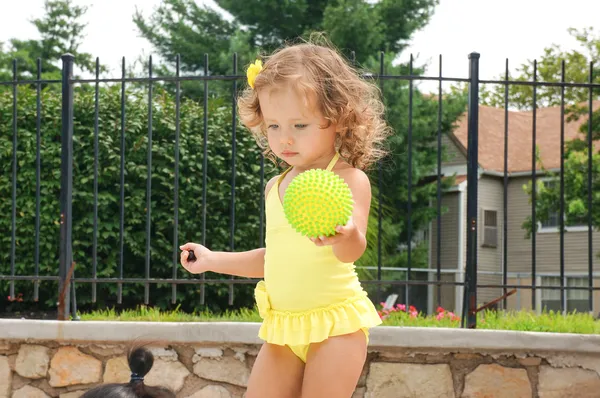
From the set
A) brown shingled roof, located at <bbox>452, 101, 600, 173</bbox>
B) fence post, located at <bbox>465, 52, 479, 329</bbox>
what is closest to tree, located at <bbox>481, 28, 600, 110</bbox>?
brown shingled roof, located at <bbox>452, 101, 600, 173</bbox>

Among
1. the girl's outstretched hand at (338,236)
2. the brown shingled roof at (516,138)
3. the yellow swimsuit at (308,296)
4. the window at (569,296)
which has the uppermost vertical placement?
the brown shingled roof at (516,138)

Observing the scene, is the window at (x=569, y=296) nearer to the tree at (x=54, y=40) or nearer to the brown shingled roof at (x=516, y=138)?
the brown shingled roof at (x=516, y=138)

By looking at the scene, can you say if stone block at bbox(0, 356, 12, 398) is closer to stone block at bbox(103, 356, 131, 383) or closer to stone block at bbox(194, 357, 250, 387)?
stone block at bbox(103, 356, 131, 383)

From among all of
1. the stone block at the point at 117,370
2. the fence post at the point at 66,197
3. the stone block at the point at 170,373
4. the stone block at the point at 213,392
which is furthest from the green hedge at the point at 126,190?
the stone block at the point at 213,392

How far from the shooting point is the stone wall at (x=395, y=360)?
4.12m

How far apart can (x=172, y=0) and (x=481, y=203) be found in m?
9.14

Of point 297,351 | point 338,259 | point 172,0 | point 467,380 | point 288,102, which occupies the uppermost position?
point 172,0

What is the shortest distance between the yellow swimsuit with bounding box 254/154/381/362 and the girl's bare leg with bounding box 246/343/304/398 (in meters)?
0.03

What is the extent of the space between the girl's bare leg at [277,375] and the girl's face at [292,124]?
53cm

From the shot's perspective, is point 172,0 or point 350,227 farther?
point 172,0

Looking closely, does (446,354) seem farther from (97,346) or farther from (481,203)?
(481,203)

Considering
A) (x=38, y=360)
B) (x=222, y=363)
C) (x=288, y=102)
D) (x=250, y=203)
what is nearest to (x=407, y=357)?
(x=222, y=363)

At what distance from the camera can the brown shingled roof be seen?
20.0m

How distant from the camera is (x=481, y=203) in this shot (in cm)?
2130
